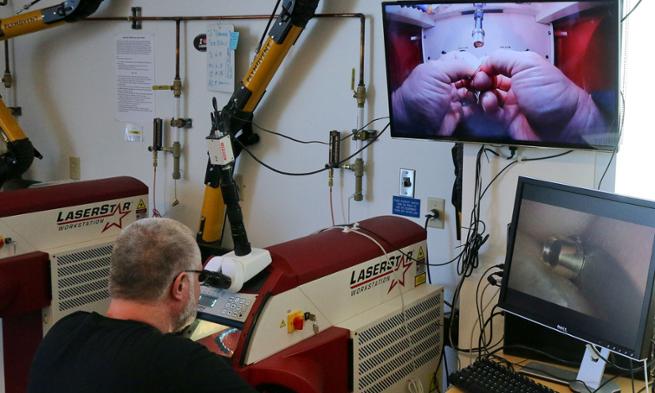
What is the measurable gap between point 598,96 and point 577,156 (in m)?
0.24

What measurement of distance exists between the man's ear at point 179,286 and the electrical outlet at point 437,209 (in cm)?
164

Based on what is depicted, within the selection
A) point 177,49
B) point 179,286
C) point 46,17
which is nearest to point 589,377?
point 179,286

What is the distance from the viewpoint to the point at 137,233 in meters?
1.70

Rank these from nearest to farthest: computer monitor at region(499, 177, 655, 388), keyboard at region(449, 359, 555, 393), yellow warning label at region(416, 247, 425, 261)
Result: computer monitor at region(499, 177, 655, 388)
keyboard at region(449, 359, 555, 393)
yellow warning label at region(416, 247, 425, 261)

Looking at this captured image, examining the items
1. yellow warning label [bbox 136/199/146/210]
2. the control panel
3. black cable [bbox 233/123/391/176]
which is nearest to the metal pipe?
yellow warning label [bbox 136/199/146/210]

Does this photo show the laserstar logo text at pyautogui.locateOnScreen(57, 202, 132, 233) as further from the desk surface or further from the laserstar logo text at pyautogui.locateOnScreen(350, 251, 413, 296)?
the desk surface

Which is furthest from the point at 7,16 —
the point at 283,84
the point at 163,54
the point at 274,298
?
the point at 274,298

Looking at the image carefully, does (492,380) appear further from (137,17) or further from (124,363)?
(137,17)

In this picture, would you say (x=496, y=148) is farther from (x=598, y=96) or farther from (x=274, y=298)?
(x=274, y=298)

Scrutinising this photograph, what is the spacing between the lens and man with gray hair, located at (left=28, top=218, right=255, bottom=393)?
4.96 feet

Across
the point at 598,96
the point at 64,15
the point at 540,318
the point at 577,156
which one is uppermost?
the point at 64,15

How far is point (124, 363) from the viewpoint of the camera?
1.51m

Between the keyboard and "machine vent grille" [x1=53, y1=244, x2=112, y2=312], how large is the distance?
1.71 m

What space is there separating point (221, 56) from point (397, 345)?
72.2 inches
